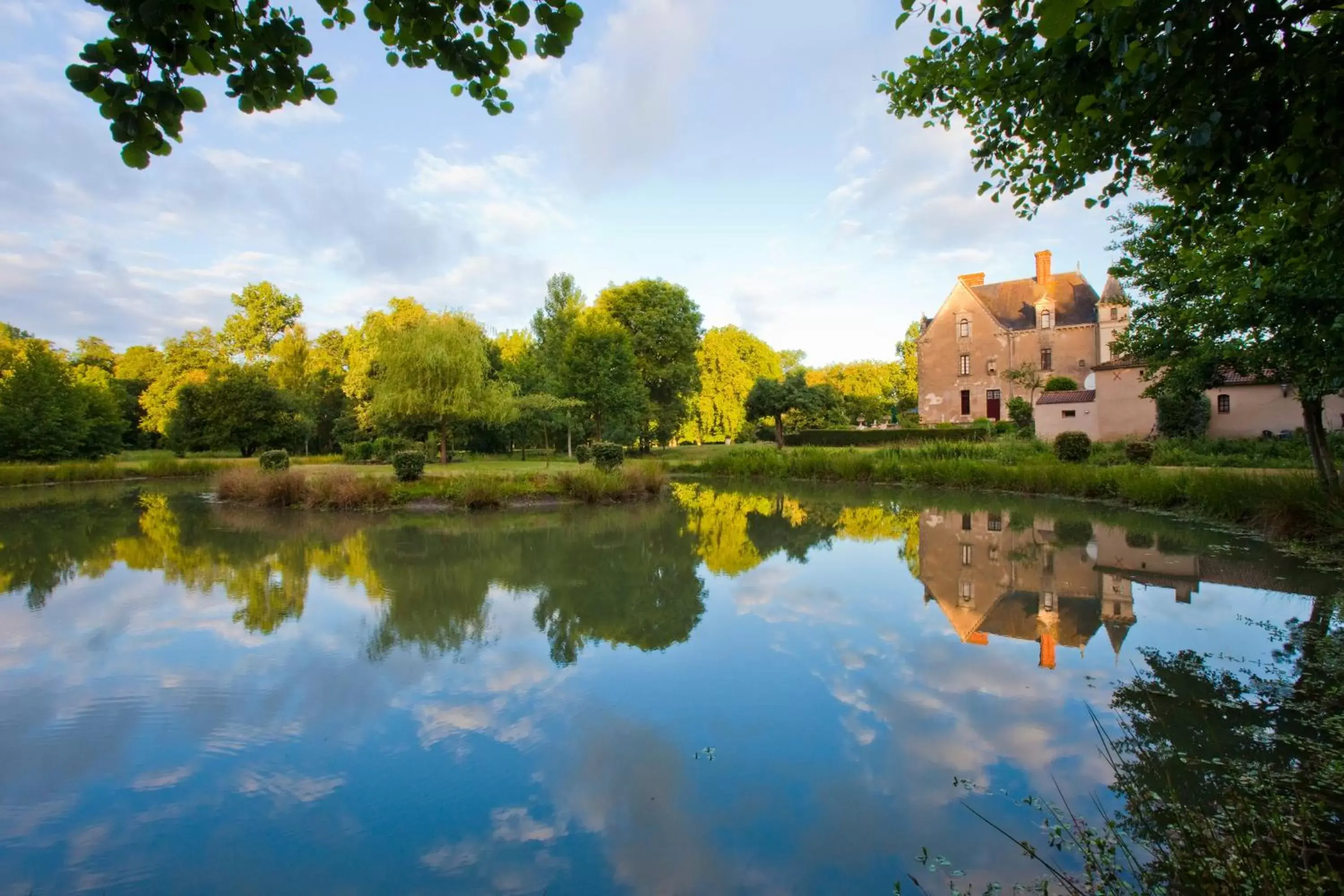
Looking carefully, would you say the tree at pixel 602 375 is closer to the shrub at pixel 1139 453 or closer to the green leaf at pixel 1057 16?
the shrub at pixel 1139 453

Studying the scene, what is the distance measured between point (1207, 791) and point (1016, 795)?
2.76 feet

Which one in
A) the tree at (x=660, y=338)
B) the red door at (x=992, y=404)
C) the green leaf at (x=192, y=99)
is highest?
the tree at (x=660, y=338)

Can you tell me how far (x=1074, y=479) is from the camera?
16438 millimetres

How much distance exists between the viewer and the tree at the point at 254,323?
45.3 m

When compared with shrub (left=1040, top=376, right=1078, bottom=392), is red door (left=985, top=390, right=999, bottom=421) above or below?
below

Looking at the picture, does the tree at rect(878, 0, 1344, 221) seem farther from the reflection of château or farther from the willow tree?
the willow tree

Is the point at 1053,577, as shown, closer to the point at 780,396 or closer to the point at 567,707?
the point at 567,707

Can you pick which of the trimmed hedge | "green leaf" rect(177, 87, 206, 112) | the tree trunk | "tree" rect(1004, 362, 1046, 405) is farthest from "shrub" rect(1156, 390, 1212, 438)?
"green leaf" rect(177, 87, 206, 112)

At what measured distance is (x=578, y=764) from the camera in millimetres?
3771

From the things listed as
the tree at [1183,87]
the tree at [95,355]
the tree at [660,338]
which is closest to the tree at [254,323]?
the tree at [95,355]

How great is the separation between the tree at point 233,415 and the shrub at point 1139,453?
33435mm

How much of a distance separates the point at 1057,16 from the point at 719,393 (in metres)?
42.0

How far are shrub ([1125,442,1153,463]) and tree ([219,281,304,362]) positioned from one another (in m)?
47.6

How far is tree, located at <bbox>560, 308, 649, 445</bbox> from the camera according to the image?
29141 millimetres
